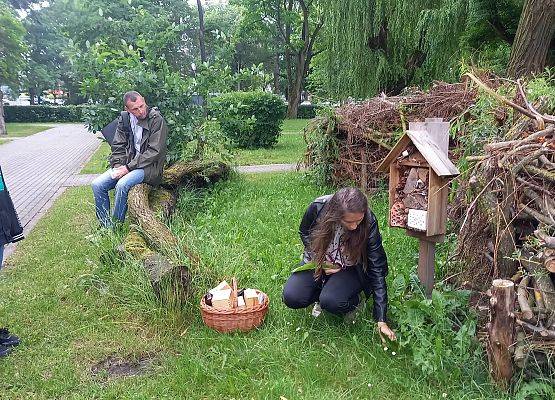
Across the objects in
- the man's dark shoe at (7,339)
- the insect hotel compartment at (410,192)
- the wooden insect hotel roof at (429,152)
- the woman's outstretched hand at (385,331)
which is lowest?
the man's dark shoe at (7,339)

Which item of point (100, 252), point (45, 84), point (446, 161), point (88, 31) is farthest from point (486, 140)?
point (45, 84)

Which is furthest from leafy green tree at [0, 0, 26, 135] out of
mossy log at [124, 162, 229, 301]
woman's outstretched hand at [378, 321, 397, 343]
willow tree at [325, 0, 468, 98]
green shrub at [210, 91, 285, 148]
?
woman's outstretched hand at [378, 321, 397, 343]

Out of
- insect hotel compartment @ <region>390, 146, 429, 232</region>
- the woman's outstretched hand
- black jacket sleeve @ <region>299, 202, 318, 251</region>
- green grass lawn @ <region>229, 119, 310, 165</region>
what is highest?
insect hotel compartment @ <region>390, 146, 429, 232</region>

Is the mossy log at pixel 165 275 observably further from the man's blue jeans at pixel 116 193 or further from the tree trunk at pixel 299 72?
the tree trunk at pixel 299 72

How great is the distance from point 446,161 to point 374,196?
4.25m

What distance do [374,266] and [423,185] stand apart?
0.63 m

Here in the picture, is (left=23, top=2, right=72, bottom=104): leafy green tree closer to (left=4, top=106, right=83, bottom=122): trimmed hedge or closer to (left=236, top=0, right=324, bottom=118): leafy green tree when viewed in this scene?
(left=4, top=106, right=83, bottom=122): trimmed hedge

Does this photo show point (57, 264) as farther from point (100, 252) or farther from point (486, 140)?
point (486, 140)

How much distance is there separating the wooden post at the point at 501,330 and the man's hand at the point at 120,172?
4334mm

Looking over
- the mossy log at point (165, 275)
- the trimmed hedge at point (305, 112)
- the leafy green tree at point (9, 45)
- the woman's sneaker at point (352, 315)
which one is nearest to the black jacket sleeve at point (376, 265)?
the woman's sneaker at point (352, 315)

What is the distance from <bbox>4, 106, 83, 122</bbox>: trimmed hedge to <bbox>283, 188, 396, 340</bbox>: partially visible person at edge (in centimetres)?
3860

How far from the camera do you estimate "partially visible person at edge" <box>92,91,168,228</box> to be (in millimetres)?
5723

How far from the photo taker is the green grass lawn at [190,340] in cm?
298

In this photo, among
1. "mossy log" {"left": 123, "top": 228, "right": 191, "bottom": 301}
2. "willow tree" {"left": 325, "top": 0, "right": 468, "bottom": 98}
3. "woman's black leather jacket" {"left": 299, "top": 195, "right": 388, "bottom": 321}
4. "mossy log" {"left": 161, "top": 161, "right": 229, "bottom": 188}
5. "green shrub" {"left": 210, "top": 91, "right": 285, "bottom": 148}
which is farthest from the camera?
"green shrub" {"left": 210, "top": 91, "right": 285, "bottom": 148}
